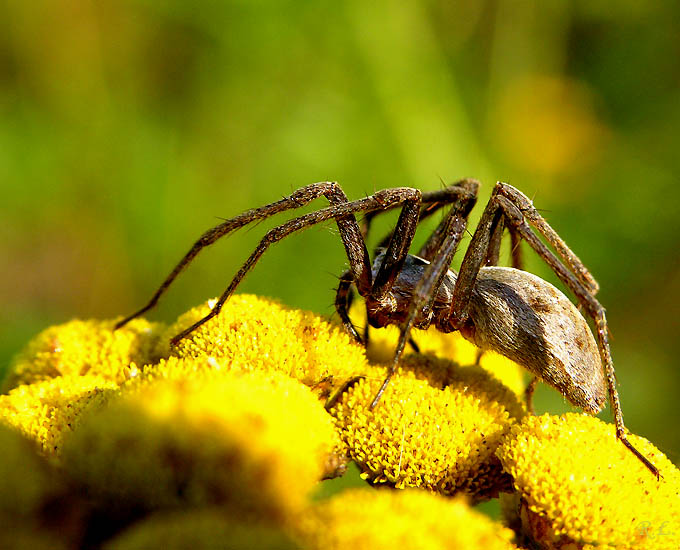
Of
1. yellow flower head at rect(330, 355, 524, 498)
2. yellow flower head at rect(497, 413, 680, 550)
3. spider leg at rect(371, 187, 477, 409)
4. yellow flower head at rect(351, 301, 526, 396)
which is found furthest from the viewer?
yellow flower head at rect(351, 301, 526, 396)

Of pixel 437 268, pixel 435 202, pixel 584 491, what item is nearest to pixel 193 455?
pixel 584 491

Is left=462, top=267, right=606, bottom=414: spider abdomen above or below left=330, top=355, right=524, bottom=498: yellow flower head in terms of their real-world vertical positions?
above

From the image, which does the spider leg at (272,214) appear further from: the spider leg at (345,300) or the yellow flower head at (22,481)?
the yellow flower head at (22,481)

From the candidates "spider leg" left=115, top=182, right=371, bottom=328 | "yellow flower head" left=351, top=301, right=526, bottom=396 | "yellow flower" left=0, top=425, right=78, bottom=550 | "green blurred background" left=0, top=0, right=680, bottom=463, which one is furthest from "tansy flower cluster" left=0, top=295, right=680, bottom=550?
"green blurred background" left=0, top=0, right=680, bottom=463

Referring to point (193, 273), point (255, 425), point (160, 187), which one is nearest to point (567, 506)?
point (255, 425)

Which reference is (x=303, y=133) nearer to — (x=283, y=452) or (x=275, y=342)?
(x=275, y=342)

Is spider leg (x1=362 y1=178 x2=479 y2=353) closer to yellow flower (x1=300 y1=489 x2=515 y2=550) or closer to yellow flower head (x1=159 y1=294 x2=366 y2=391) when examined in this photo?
yellow flower head (x1=159 y1=294 x2=366 y2=391)
